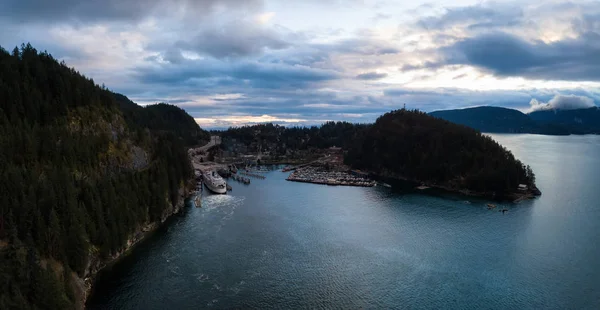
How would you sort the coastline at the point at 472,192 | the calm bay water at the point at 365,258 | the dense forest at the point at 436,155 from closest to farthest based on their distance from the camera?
the calm bay water at the point at 365,258, the coastline at the point at 472,192, the dense forest at the point at 436,155

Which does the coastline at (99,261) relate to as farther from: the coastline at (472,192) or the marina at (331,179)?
the coastline at (472,192)

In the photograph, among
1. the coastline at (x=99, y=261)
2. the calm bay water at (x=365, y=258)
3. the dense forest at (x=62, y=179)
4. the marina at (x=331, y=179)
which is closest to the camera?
the dense forest at (x=62, y=179)

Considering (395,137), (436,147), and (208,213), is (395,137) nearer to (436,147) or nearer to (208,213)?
(436,147)

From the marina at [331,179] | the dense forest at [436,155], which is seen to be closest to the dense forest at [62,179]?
the marina at [331,179]

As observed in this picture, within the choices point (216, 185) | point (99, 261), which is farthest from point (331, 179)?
point (99, 261)

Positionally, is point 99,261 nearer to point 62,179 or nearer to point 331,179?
point 62,179

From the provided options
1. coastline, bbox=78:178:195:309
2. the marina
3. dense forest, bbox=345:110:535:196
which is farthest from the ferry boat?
dense forest, bbox=345:110:535:196
